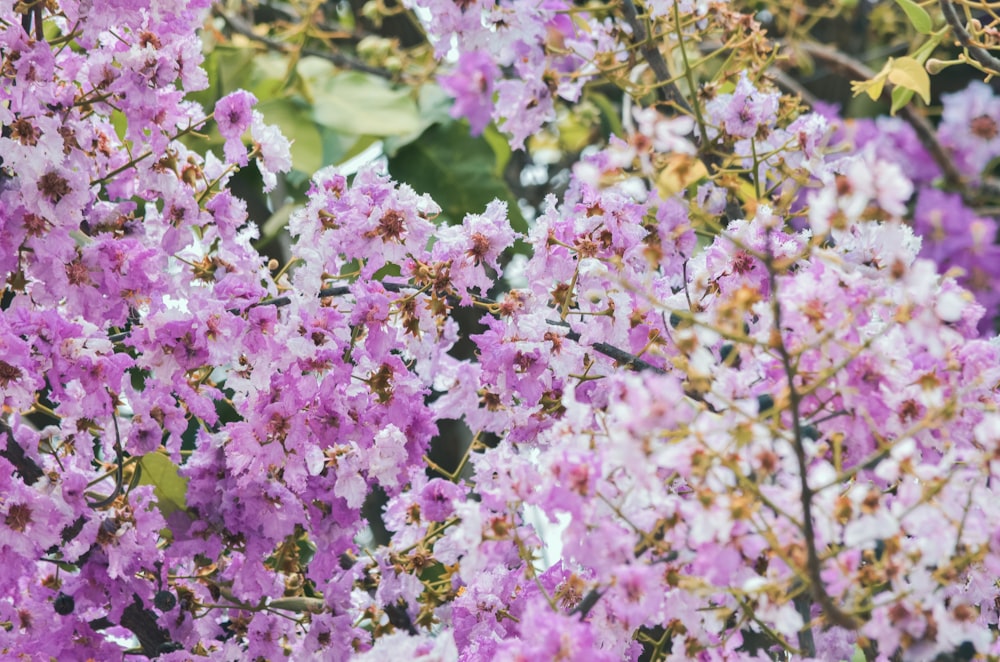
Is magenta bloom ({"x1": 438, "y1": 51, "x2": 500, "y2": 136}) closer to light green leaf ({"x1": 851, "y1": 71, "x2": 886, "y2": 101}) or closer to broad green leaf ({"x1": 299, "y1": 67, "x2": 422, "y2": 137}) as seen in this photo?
light green leaf ({"x1": 851, "y1": 71, "x2": 886, "y2": 101})

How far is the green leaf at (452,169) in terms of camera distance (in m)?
1.83

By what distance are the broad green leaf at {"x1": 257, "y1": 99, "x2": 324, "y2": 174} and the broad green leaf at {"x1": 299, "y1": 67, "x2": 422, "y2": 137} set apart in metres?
0.02

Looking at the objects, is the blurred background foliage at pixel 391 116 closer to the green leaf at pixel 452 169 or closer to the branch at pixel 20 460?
the green leaf at pixel 452 169

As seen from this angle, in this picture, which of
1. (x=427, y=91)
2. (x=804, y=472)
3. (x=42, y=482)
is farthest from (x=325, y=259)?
(x=427, y=91)

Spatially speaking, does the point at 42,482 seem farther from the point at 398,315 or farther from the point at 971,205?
the point at 971,205

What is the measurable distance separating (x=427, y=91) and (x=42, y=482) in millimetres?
1119

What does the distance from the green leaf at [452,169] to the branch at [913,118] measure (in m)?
0.50

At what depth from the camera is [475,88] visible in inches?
45.7

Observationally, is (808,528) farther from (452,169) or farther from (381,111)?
(381,111)

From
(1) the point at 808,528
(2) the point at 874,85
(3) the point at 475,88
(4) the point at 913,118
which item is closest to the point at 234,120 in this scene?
(3) the point at 475,88

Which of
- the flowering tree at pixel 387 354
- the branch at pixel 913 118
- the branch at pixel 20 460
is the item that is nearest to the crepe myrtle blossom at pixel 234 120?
the flowering tree at pixel 387 354

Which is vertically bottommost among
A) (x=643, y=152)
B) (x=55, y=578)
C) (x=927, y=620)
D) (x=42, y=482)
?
(x=55, y=578)

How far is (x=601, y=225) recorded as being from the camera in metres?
1.06

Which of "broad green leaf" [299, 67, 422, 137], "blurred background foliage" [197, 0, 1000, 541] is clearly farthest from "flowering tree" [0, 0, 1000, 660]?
"broad green leaf" [299, 67, 422, 137]
